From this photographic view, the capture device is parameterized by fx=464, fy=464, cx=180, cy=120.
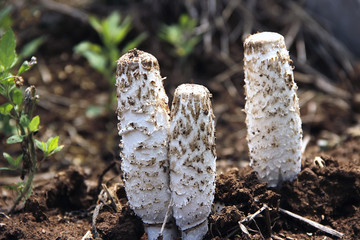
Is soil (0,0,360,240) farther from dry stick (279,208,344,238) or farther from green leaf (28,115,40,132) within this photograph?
green leaf (28,115,40,132)

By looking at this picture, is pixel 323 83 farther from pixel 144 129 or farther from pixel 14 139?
pixel 14 139

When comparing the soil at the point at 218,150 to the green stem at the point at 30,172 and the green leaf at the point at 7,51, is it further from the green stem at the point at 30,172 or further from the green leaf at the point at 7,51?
the green leaf at the point at 7,51

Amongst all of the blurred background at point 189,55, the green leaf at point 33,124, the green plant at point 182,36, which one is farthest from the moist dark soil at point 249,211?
the green plant at point 182,36

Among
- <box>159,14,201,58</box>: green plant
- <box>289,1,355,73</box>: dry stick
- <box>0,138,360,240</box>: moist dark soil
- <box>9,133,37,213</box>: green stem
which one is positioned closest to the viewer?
<box>0,138,360,240</box>: moist dark soil

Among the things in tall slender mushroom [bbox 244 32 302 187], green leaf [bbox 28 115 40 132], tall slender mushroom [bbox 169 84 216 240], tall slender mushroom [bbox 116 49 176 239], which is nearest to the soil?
tall slender mushroom [bbox 244 32 302 187]

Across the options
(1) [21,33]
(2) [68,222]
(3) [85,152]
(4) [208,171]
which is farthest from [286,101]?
(1) [21,33]
